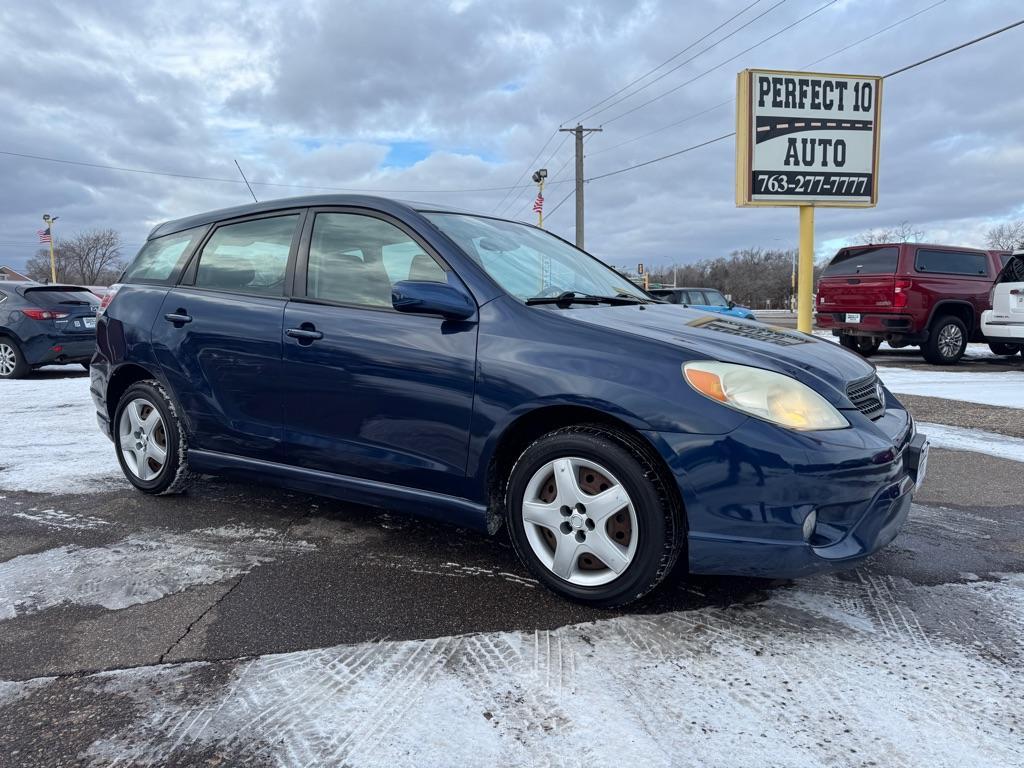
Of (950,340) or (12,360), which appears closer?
(12,360)

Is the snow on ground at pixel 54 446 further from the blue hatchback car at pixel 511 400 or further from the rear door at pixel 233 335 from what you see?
the rear door at pixel 233 335

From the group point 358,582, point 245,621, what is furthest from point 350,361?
point 245,621

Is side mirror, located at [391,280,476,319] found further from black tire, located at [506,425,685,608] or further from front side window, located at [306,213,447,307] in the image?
black tire, located at [506,425,685,608]

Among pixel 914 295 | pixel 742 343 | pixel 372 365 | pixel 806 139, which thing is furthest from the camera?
pixel 914 295

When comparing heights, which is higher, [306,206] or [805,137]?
[805,137]

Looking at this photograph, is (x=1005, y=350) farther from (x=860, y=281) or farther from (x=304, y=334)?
(x=304, y=334)

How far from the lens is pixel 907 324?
37.7ft

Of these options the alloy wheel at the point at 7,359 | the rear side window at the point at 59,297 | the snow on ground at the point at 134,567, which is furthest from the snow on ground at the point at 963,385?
the alloy wheel at the point at 7,359

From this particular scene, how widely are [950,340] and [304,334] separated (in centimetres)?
1178

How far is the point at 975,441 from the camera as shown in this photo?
18.8 feet

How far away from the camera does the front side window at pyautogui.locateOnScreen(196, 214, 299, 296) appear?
358 cm

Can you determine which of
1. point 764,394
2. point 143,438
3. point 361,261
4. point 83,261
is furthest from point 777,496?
point 83,261

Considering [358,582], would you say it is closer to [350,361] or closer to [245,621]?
[245,621]

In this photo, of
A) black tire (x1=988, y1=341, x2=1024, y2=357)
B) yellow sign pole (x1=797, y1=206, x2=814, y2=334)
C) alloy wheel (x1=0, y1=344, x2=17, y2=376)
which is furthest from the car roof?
black tire (x1=988, y1=341, x2=1024, y2=357)
